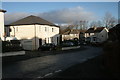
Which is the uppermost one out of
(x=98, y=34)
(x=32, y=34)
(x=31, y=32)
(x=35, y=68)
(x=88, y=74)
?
(x=98, y=34)

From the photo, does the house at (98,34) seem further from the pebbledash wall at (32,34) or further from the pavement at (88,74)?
the pavement at (88,74)

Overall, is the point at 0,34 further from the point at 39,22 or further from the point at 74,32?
the point at 74,32

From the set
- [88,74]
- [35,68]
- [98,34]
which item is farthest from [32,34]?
[98,34]

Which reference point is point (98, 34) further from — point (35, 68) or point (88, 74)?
point (88, 74)

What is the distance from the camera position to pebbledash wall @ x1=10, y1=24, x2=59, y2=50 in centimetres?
4500

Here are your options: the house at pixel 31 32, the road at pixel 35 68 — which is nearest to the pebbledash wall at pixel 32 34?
the house at pixel 31 32

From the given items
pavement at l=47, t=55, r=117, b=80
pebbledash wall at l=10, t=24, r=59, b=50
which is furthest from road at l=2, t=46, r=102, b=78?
pebbledash wall at l=10, t=24, r=59, b=50

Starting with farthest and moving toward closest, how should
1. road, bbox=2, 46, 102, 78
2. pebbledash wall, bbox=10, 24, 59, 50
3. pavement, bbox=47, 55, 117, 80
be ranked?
pebbledash wall, bbox=10, 24, 59, 50 < road, bbox=2, 46, 102, 78 < pavement, bbox=47, 55, 117, 80

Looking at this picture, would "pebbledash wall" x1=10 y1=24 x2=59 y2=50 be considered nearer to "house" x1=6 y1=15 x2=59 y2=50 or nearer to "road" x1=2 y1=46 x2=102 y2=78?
"house" x1=6 y1=15 x2=59 y2=50

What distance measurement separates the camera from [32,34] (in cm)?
4538

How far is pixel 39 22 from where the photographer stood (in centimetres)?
4638

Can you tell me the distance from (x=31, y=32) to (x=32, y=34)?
65 centimetres

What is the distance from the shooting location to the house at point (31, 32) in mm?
45062

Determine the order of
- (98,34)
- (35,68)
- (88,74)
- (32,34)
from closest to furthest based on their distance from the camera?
(88,74)
(35,68)
(32,34)
(98,34)
